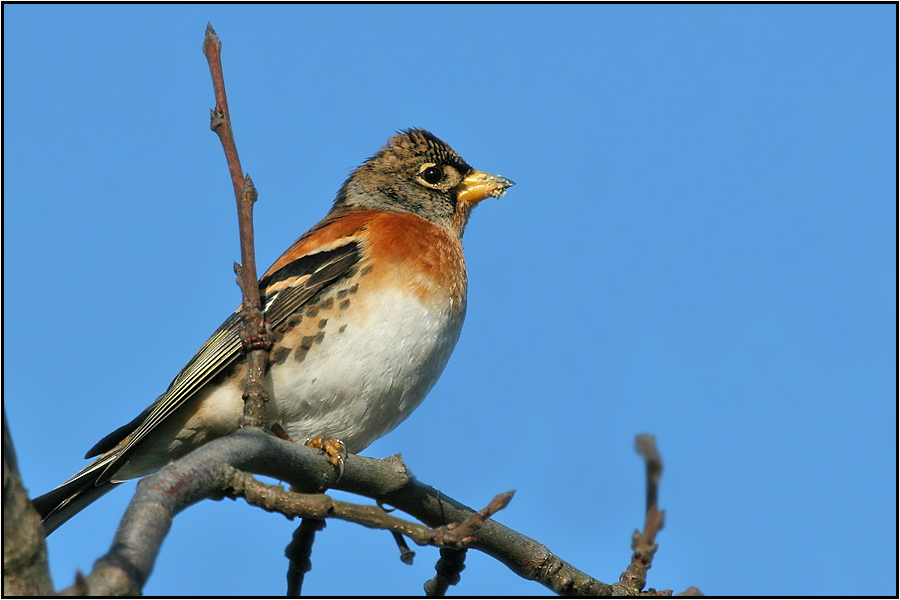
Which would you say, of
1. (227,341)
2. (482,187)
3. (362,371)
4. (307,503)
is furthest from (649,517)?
(482,187)

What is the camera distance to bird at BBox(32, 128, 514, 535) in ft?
19.8

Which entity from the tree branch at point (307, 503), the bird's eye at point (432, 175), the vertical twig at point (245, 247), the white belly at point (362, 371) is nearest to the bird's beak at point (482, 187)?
the bird's eye at point (432, 175)

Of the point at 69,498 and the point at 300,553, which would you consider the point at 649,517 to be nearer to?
the point at 300,553

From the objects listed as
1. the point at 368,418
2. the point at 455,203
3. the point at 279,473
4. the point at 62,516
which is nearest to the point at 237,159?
the point at 279,473

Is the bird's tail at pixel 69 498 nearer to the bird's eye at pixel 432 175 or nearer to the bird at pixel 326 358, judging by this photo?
the bird at pixel 326 358

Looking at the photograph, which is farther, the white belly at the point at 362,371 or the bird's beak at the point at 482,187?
the bird's beak at the point at 482,187

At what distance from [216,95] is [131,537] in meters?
2.64

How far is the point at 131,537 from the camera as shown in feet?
9.08

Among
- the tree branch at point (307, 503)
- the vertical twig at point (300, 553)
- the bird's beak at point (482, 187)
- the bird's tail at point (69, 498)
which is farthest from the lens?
the bird's beak at point (482, 187)

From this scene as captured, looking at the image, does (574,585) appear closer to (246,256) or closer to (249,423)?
(249,423)

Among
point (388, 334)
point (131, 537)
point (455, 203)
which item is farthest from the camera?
point (455, 203)

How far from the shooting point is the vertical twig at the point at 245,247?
4.68 m

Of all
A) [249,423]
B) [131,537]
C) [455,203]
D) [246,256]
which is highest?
[455,203]

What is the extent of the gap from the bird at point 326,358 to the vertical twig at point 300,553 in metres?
0.98
